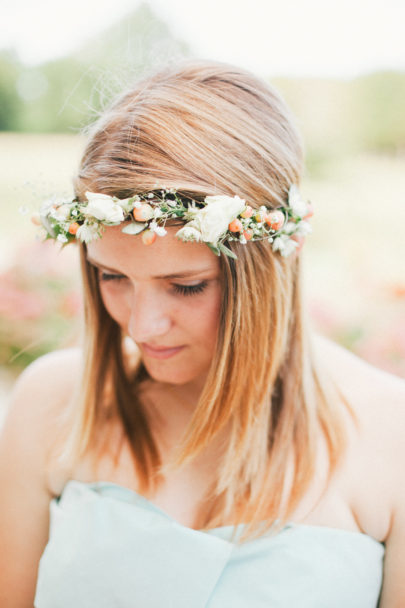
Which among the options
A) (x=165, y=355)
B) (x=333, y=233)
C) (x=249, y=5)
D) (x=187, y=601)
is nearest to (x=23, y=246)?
(x=249, y=5)

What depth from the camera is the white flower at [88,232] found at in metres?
1.10

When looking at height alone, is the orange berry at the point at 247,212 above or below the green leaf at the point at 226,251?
above

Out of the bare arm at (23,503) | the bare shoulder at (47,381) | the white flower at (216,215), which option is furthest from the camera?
the bare shoulder at (47,381)

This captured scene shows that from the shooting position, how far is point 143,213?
1.04 meters

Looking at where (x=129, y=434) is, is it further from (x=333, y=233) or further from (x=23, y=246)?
(x=333, y=233)

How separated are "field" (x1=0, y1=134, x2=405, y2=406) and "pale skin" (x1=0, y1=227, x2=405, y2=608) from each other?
52.7 inches

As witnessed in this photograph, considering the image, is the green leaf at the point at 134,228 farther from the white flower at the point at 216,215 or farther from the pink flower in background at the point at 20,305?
the pink flower in background at the point at 20,305

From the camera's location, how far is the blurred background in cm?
304

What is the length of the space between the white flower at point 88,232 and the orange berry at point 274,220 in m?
0.35

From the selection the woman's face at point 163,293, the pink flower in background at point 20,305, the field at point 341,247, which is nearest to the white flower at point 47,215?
the woman's face at point 163,293

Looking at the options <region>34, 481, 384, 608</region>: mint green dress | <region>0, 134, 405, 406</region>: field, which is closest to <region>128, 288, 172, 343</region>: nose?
<region>34, 481, 384, 608</region>: mint green dress

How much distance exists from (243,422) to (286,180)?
0.60 metres

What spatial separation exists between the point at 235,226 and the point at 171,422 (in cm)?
67

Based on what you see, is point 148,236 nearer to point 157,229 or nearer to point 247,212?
point 157,229
